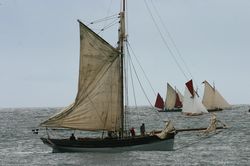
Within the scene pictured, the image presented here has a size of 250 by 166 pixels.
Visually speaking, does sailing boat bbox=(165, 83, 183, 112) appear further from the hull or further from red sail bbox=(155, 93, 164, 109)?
the hull

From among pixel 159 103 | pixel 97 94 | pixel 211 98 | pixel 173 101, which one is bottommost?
pixel 97 94

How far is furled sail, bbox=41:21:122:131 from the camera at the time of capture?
61812 millimetres

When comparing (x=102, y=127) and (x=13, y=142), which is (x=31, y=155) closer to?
(x=102, y=127)

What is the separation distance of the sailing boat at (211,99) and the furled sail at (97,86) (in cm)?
10694

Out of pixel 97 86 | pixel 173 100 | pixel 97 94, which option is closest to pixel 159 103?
pixel 173 100

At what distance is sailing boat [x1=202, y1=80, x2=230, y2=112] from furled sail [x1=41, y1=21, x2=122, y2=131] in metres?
107

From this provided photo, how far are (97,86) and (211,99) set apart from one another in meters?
110

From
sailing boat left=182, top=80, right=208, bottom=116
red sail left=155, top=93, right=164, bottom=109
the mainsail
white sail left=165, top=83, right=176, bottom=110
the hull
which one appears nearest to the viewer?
the hull

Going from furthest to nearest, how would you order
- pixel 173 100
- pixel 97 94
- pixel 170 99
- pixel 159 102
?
pixel 159 102 < pixel 173 100 < pixel 170 99 < pixel 97 94

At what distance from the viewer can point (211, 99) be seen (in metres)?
169

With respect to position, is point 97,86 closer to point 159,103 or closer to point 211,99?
point 211,99

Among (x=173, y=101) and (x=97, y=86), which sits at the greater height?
(x=173, y=101)

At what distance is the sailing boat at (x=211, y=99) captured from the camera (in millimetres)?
167875

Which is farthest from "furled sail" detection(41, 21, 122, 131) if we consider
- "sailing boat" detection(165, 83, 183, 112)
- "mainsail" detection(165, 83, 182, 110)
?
"sailing boat" detection(165, 83, 183, 112)
